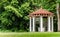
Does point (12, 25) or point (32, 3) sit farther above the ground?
point (32, 3)

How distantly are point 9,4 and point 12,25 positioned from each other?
2.86 m

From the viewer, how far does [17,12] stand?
95.1 ft

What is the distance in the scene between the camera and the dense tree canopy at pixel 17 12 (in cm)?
2920

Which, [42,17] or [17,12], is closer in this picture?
[42,17]

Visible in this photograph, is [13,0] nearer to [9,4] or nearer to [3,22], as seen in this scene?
[9,4]

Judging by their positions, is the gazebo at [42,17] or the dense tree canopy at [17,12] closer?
the gazebo at [42,17]

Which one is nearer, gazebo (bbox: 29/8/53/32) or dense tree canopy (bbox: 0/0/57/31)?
gazebo (bbox: 29/8/53/32)

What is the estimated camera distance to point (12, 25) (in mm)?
30891

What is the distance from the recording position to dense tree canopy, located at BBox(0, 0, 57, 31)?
29203 millimetres

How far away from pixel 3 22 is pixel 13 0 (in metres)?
3.17

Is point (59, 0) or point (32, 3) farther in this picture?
point (32, 3)

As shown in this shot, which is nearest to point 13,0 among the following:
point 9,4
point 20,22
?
point 9,4

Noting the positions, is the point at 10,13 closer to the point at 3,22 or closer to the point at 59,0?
the point at 3,22

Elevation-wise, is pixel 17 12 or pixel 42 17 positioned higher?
pixel 17 12
